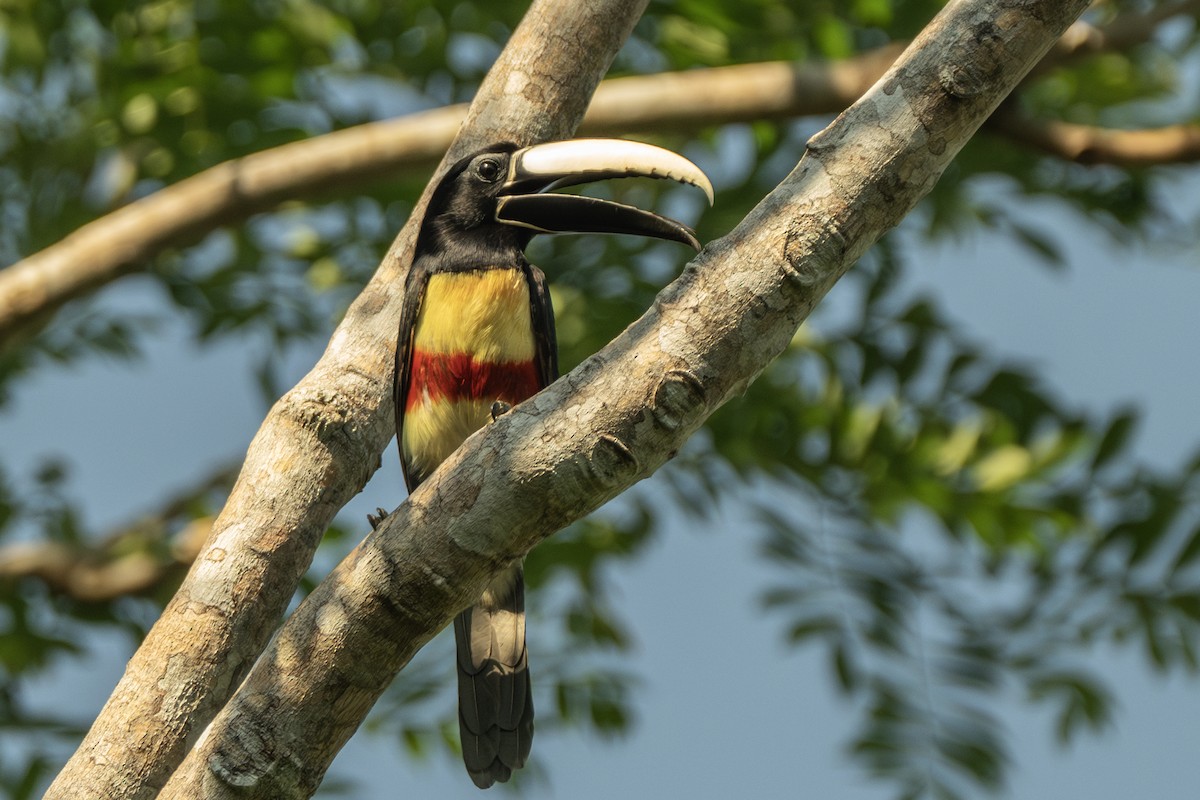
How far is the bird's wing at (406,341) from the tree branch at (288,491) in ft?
0.15

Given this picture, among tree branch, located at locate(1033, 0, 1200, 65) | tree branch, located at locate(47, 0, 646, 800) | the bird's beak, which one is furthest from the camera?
tree branch, located at locate(1033, 0, 1200, 65)

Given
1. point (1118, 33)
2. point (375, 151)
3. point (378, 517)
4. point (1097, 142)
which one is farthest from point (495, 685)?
point (1118, 33)

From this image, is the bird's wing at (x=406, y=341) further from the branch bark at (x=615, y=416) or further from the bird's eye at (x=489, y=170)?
the branch bark at (x=615, y=416)

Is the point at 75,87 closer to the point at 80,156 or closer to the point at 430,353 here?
the point at 80,156

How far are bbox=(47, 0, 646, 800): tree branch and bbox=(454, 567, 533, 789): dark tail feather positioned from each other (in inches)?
25.2

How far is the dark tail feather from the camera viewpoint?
12.0 feet

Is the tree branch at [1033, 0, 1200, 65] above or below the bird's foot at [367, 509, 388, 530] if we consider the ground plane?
above

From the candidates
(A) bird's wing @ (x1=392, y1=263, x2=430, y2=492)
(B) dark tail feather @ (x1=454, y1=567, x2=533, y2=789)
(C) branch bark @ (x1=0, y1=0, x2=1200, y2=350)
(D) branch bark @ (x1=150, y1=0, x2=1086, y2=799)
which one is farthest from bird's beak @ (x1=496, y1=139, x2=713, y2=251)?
(B) dark tail feather @ (x1=454, y1=567, x2=533, y2=789)

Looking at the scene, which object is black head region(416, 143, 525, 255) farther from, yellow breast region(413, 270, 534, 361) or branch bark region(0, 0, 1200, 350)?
branch bark region(0, 0, 1200, 350)

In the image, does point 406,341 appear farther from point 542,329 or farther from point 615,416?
point 615,416

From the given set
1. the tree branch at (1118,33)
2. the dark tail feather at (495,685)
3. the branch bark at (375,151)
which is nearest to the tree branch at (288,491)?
the dark tail feather at (495,685)

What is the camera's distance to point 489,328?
398 cm

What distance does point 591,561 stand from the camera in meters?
5.69

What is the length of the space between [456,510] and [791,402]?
3.33 metres
